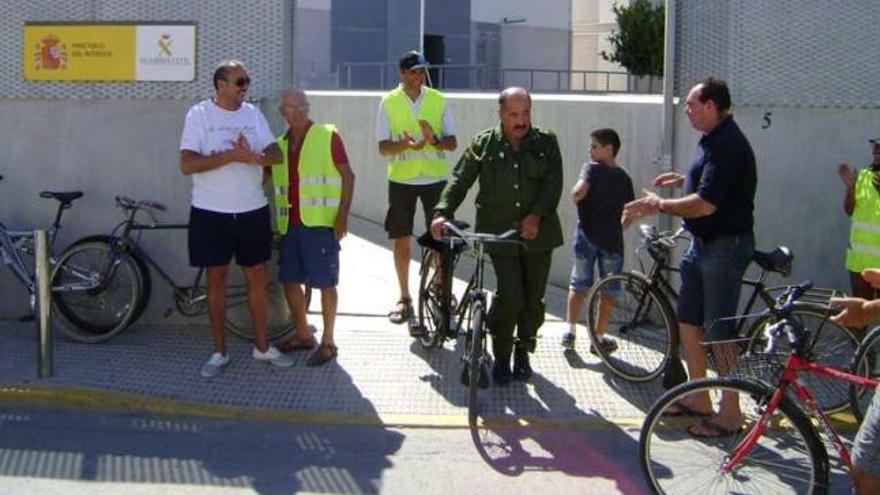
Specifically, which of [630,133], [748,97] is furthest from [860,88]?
[630,133]

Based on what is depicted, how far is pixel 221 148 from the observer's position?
21.7ft

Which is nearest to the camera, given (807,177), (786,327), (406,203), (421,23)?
(786,327)

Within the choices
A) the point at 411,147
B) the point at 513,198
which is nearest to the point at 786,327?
the point at 513,198

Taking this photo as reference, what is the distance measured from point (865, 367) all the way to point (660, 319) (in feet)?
4.12

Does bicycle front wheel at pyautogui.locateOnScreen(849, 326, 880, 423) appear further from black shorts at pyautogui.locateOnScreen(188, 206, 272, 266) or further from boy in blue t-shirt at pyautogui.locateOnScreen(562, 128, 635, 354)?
black shorts at pyautogui.locateOnScreen(188, 206, 272, 266)

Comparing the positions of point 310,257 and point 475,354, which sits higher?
point 310,257

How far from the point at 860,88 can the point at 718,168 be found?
2.41 m

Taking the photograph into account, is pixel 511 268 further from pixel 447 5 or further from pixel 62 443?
pixel 447 5

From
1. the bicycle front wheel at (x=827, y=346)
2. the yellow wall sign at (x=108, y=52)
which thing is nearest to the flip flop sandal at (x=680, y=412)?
the bicycle front wheel at (x=827, y=346)

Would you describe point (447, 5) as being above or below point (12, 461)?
above

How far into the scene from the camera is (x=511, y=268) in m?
6.34

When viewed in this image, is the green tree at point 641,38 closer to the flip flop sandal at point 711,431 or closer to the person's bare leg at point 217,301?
the person's bare leg at point 217,301

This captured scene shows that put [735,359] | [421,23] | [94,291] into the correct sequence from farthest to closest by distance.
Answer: [421,23] < [94,291] < [735,359]

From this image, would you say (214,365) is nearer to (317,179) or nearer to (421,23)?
(317,179)
